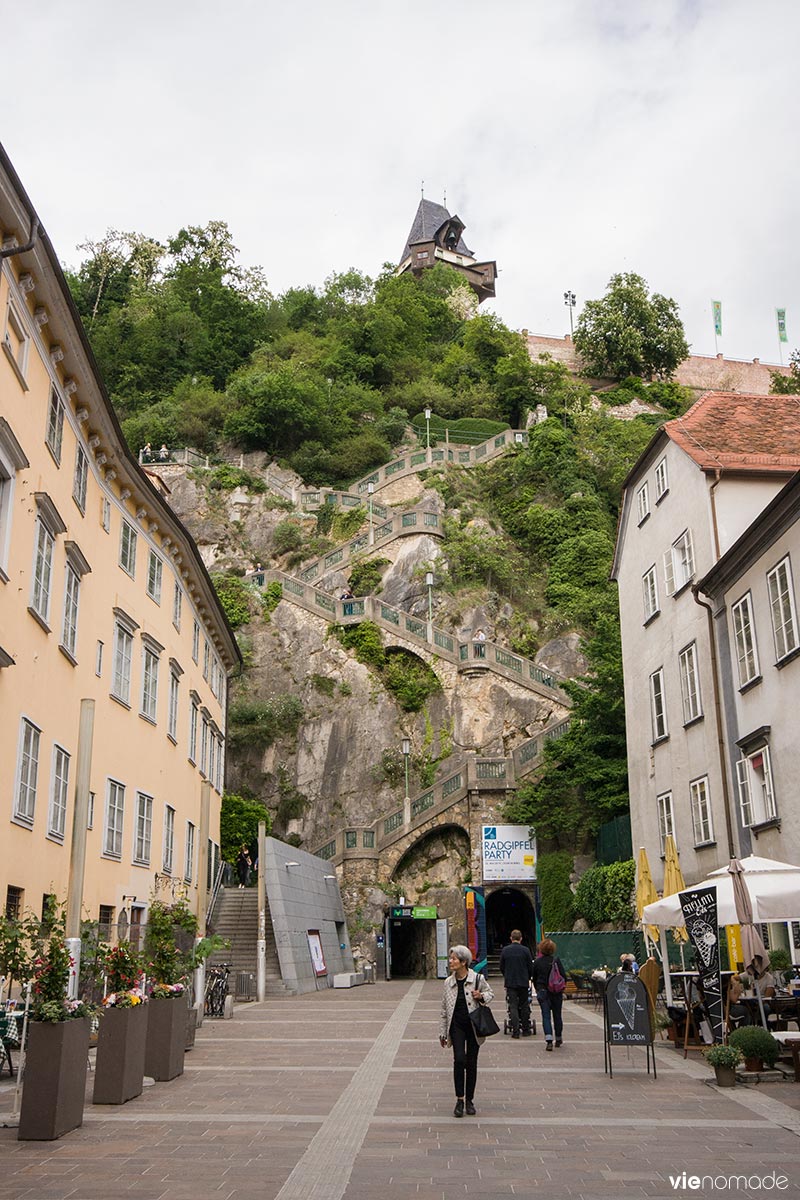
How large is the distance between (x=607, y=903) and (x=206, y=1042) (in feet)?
53.0

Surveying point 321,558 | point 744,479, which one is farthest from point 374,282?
point 744,479

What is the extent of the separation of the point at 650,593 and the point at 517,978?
1214 cm

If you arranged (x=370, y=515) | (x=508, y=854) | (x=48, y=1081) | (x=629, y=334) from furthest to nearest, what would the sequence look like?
(x=629, y=334) < (x=370, y=515) < (x=508, y=854) < (x=48, y=1081)

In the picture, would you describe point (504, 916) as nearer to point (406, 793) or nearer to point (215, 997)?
point (406, 793)

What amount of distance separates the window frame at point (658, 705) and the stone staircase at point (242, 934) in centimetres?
1178

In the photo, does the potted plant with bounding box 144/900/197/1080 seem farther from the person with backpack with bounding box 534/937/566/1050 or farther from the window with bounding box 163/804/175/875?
the window with bounding box 163/804/175/875

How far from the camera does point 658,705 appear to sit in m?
25.2

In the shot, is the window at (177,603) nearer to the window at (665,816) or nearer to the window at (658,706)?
the window at (658,706)

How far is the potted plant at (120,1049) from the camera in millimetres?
10391

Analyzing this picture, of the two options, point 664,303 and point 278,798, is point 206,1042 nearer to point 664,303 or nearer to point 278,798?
point 278,798

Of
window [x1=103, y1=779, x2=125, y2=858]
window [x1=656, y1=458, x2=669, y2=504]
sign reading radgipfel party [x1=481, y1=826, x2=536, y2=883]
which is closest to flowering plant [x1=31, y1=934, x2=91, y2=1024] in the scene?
window [x1=103, y1=779, x2=125, y2=858]

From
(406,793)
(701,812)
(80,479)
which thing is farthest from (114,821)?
(406,793)

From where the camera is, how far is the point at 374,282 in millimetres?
81312

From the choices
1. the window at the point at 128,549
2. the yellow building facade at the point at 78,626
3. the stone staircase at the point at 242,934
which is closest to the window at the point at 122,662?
the yellow building facade at the point at 78,626
